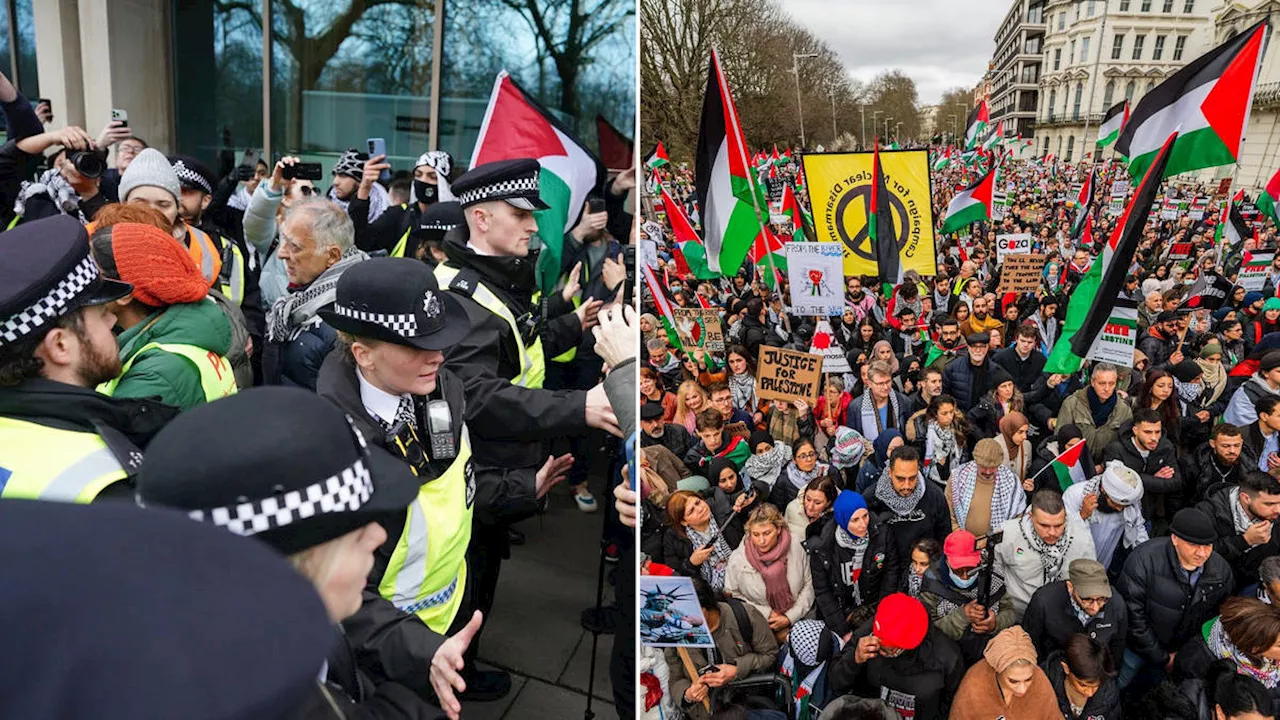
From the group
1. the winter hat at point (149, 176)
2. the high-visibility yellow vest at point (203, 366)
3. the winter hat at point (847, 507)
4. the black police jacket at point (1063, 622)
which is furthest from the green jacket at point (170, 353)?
the black police jacket at point (1063, 622)

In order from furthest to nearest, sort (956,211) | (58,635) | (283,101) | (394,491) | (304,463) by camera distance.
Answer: (283,101)
(956,211)
(394,491)
(304,463)
(58,635)

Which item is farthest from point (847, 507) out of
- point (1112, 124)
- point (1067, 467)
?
point (1112, 124)

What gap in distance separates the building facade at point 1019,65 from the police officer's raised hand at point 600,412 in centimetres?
7448

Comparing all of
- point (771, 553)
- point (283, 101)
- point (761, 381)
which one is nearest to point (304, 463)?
point (771, 553)

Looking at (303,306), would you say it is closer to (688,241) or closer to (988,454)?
(988,454)

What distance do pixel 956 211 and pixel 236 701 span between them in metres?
11.9

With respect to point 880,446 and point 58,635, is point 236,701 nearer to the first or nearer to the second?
point 58,635

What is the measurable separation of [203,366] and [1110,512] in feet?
14.8

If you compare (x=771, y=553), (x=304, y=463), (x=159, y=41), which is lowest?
(x=771, y=553)

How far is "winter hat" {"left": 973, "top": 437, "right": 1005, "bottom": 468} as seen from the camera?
195 inches

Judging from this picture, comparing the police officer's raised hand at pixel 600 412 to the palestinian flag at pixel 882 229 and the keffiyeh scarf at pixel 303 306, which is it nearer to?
the keffiyeh scarf at pixel 303 306

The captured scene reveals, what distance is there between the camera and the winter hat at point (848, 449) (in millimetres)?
5520

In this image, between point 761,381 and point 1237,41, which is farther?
point 1237,41

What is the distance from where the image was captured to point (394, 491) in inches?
54.0
